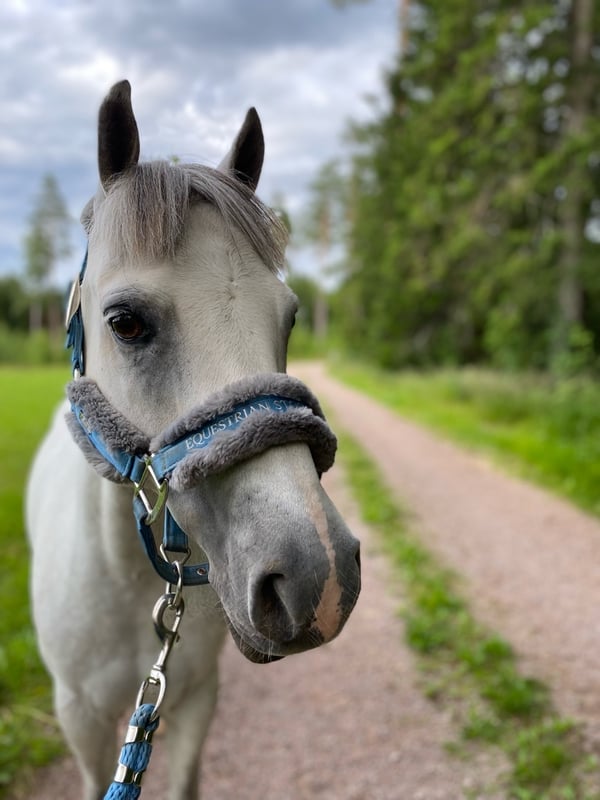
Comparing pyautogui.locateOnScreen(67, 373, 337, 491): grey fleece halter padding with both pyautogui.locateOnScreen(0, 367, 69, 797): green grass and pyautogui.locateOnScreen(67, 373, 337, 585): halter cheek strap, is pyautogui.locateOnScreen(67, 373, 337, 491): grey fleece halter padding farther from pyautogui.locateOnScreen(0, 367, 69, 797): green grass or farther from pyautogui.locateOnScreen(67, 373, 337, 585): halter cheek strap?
pyautogui.locateOnScreen(0, 367, 69, 797): green grass

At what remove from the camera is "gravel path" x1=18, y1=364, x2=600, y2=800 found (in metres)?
2.82

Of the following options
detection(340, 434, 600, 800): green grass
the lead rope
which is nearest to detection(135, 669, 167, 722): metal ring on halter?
the lead rope

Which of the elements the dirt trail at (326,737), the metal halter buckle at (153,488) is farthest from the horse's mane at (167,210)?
the dirt trail at (326,737)

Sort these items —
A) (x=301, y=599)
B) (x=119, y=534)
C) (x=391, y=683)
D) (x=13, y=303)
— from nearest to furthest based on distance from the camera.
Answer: (x=301, y=599)
(x=119, y=534)
(x=391, y=683)
(x=13, y=303)

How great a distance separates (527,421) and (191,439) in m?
→ 9.79

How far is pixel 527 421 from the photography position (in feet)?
32.9

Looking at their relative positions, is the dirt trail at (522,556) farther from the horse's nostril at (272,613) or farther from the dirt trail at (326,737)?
the horse's nostril at (272,613)

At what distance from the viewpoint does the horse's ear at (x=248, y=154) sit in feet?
5.73

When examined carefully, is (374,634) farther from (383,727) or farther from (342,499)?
(342,499)

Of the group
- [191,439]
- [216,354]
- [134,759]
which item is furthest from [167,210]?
[134,759]

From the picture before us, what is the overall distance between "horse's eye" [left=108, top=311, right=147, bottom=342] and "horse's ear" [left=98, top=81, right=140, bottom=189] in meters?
0.45

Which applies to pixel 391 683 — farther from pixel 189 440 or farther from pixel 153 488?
pixel 189 440

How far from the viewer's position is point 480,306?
1312 centimetres

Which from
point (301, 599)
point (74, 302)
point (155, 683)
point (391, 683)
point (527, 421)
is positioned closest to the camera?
point (301, 599)
